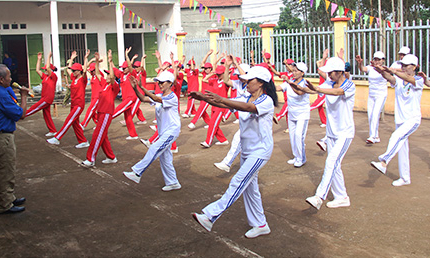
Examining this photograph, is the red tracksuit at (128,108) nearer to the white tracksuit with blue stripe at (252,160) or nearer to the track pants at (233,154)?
the track pants at (233,154)

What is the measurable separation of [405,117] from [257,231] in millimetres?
3115

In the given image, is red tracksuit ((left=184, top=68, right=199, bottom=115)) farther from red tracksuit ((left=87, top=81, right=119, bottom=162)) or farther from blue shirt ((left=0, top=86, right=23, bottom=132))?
blue shirt ((left=0, top=86, right=23, bottom=132))

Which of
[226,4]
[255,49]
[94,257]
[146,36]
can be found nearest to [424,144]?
[94,257]

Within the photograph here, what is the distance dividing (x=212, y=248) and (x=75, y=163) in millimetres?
4627

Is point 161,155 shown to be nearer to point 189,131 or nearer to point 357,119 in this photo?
point 189,131

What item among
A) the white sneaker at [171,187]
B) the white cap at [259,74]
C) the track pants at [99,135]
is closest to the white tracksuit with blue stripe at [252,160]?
the white cap at [259,74]

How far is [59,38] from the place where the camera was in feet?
68.7

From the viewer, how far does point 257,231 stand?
5.14m

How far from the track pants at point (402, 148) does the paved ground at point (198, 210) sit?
0.22 meters

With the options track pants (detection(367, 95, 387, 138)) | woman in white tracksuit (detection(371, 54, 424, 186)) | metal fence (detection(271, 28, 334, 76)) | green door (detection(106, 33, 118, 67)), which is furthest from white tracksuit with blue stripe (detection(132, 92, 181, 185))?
green door (detection(106, 33, 118, 67))

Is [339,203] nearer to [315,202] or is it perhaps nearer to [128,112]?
[315,202]

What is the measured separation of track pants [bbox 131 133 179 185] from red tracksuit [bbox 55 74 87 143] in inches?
149

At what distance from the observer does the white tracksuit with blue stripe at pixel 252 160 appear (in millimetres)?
4871

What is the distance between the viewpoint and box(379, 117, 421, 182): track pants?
22.3 feet
